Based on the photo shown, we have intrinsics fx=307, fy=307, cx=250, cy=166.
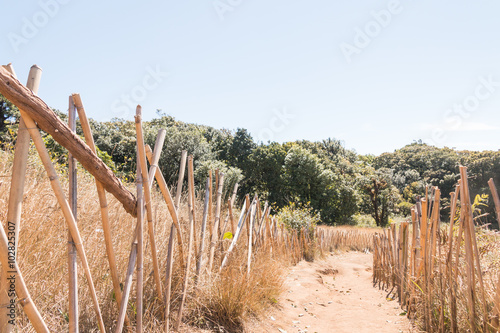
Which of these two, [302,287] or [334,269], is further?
[334,269]

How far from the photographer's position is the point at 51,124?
4.50 feet

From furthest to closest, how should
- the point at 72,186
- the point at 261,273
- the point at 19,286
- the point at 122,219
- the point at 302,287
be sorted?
the point at 302,287 < the point at 261,273 < the point at 122,219 < the point at 72,186 < the point at 19,286

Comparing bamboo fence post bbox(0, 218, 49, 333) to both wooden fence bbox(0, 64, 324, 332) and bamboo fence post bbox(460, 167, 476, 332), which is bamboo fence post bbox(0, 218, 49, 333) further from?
bamboo fence post bbox(460, 167, 476, 332)

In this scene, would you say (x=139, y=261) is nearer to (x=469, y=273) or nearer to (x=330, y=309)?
(x=469, y=273)

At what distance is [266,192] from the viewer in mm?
22984

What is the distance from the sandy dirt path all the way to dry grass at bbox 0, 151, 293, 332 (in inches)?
15.3

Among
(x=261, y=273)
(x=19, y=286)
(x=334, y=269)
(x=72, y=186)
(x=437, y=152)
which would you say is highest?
(x=437, y=152)

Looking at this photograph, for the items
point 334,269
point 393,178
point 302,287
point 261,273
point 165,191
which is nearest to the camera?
point 165,191

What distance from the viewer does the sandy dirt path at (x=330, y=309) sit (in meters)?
3.79

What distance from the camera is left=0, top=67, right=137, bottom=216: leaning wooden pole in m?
1.22

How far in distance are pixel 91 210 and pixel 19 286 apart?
2196 millimetres

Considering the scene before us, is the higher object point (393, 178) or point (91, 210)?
point (393, 178)

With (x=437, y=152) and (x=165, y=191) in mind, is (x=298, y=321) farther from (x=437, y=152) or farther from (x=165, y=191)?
(x=437, y=152)

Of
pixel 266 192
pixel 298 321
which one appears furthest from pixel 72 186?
pixel 266 192
